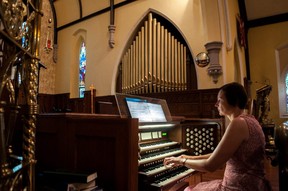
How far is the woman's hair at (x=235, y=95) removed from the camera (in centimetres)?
164

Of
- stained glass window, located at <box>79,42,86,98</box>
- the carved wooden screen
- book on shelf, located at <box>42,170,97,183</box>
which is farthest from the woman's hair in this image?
stained glass window, located at <box>79,42,86,98</box>

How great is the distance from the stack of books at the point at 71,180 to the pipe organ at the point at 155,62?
4.17 metres

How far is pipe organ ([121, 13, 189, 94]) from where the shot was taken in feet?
18.3

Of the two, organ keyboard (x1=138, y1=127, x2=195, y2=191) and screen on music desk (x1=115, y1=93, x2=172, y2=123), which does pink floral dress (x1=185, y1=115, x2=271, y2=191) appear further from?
screen on music desk (x1=115, y1=93, x2=172, y2=123)

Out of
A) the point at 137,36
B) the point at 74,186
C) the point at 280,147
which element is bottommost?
the point at 74,186

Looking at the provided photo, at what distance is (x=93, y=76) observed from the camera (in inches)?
290

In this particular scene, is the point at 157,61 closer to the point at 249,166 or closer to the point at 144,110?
the point at 144,110

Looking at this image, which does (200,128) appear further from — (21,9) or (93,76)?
(93,76)

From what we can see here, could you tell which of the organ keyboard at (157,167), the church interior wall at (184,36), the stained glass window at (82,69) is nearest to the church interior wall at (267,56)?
the church interior wall at (184,36)

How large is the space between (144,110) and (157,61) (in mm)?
3589

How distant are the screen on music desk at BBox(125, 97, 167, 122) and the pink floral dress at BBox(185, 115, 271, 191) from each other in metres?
0.89

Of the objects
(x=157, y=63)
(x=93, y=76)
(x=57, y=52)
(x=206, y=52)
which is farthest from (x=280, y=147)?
(x=57, y=52)

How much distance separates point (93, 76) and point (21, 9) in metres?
6.60

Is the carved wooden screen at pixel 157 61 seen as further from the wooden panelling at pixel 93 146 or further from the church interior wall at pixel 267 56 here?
the wooden panelling at pixel 93 146
